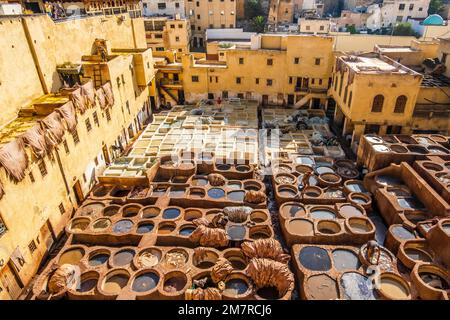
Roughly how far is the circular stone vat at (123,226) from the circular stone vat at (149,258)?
251 cm

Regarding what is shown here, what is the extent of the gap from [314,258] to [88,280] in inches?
490

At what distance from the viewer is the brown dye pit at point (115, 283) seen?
53.0 feet

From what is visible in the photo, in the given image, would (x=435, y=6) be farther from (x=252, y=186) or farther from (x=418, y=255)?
(x=418, y=255)

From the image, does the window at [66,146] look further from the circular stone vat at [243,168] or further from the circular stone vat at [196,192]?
the circular stone vat at [243,168]

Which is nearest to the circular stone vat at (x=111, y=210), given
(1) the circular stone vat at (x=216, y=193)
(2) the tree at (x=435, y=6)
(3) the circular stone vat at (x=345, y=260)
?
(1) the circular stone vat at (x=216, y=193)

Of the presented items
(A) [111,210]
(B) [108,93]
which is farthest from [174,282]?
(B) [108,93]

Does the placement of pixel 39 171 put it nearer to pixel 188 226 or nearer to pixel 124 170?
pixel 124 170

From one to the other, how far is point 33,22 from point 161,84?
17690 millimetres

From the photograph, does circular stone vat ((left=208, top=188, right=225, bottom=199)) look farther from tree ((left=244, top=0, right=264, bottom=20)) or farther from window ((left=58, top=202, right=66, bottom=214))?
tree ((left=244, top=0, right=264, bottom=20))

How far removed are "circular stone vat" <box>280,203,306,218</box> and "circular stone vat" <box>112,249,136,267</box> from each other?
386 inches

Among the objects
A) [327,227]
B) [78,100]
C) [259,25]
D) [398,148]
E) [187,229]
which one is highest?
[259,25]

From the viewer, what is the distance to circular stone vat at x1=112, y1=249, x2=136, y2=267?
57.7 feet

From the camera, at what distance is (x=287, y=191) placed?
23.0 meters

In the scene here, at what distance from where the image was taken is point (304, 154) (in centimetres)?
2750
